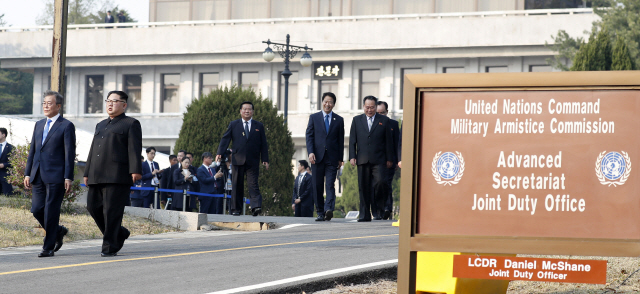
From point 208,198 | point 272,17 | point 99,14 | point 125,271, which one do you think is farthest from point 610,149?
point 99,14

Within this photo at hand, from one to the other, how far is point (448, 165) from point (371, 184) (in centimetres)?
891

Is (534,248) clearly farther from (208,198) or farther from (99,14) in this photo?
(99,14)

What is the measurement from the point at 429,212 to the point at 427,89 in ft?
2.36

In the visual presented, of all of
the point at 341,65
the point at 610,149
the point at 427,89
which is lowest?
the point at 610,149

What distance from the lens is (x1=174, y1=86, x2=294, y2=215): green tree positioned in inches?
1008

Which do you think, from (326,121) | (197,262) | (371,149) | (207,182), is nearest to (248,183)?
(326,121)

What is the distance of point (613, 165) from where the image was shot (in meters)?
4.93

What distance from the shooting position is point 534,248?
5016 mm

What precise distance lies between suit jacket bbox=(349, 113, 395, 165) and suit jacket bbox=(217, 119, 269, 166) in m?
1.85

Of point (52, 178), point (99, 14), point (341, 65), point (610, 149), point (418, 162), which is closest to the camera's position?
point (610, 149)

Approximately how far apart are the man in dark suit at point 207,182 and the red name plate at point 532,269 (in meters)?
14.7

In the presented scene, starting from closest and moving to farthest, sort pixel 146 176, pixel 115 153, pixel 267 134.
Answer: pixel 115 153
pixel 146 176
pixel 267 134

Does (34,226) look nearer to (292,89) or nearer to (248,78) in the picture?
(292,89)

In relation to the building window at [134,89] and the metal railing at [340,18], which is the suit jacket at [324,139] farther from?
the building window at [134,89]
